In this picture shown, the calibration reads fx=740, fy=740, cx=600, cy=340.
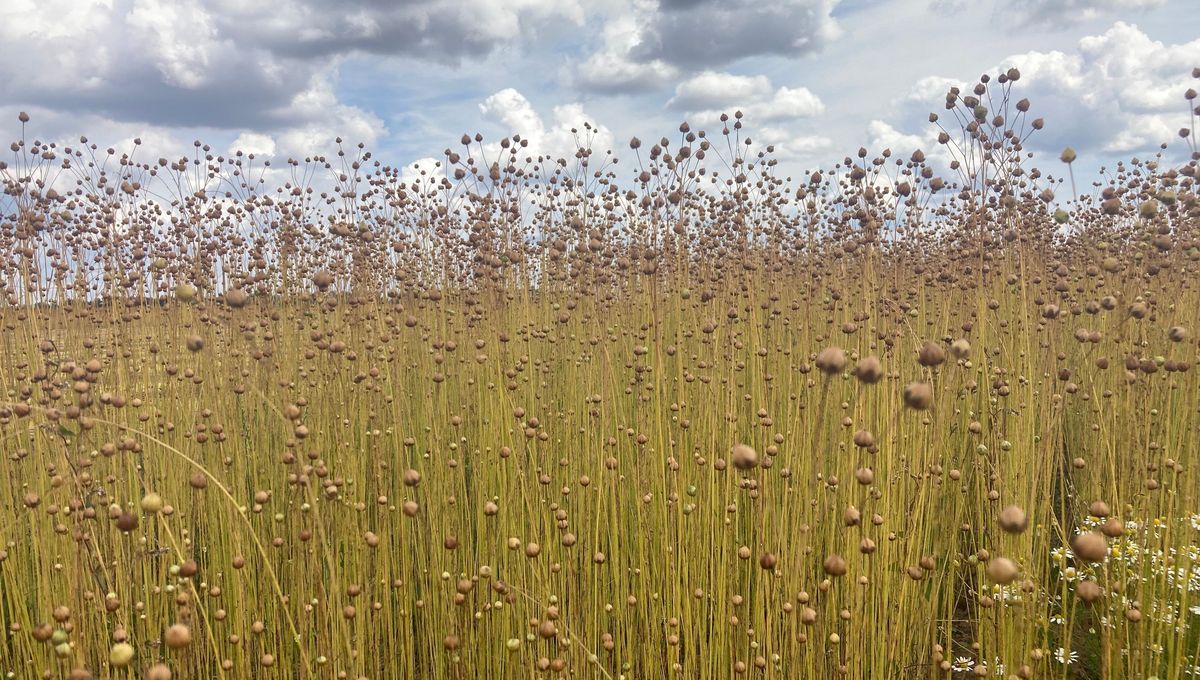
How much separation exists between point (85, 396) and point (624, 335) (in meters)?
3.92

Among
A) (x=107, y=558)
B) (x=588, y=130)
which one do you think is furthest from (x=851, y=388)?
(x=107, y=558)

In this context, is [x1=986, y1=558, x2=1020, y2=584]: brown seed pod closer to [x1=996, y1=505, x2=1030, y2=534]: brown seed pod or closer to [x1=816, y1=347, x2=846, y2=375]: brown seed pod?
[x1=996, y1=505, x2=1030, y2=534]: brown seed pod

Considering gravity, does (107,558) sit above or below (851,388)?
below

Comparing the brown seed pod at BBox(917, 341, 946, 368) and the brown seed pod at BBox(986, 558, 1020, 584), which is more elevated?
the brown seed pod at BBox(917, 341, 946, 368)

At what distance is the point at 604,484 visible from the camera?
104 inches

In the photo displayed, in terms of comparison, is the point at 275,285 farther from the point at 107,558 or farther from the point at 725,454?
the point at 725,454

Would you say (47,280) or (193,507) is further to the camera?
(47,280)

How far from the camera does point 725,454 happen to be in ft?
9.84

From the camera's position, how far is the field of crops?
208 cm

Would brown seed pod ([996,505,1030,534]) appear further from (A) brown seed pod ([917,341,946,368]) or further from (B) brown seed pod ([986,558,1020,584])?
(A) brown seed pod ([917,341,946,368])

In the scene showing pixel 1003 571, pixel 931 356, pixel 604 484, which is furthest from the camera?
pixel 604 484

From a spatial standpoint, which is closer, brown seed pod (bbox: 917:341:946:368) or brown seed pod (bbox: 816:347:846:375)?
brown seed pod (bbox: 816:347:846:375)

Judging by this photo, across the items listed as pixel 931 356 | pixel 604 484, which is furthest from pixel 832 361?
pixel 604 484

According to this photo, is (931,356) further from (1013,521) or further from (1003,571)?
(1003,571)
